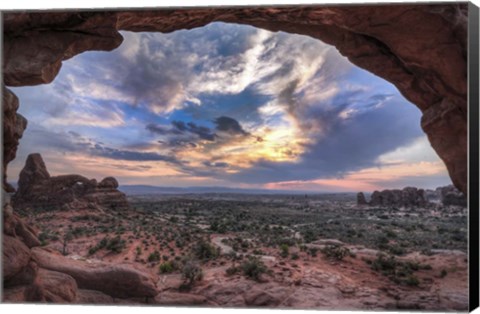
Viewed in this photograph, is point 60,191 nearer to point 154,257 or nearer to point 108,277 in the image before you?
point 108,277

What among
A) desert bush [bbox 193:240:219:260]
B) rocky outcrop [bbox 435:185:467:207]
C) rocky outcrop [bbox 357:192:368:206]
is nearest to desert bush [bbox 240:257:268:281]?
desert bush [bbox 193:240:219:260]

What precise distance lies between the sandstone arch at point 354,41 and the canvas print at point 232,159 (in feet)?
0.11

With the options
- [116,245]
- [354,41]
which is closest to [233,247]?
[116,245]

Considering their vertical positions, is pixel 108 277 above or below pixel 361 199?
below

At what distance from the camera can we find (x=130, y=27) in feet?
23.2

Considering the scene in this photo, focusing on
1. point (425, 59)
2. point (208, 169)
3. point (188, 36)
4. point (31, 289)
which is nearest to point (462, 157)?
point (425, 59)

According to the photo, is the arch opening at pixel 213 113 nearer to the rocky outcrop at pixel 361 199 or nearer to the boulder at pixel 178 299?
the rocky outcrop at pixel 361 199

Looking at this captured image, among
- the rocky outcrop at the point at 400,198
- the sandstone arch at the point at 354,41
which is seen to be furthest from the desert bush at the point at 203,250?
the sandstone arch at the point at 354,41

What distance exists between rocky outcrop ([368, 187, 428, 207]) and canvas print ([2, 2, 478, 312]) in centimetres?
3

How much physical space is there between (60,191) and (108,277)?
85.8 inches

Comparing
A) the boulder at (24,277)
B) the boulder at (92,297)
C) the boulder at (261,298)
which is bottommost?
the boulder at (92,297)

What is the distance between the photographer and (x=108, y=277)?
7125mm

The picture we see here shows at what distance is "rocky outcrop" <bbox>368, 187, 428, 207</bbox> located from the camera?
6.81 m

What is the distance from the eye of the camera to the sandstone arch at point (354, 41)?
19.5 feet
